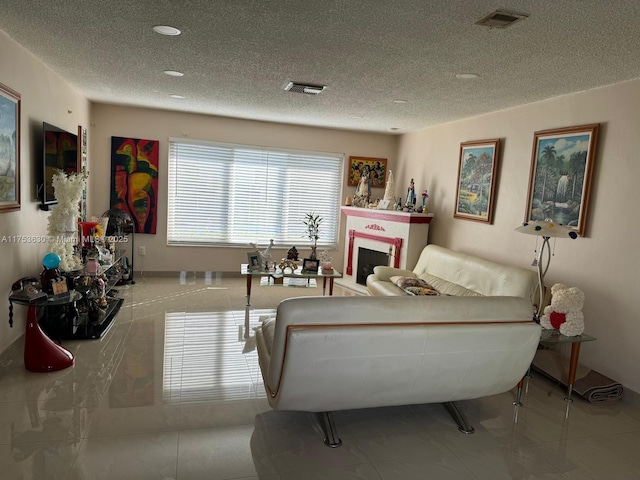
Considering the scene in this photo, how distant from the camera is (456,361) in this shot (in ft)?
8.30

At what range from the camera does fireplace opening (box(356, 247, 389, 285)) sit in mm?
6597

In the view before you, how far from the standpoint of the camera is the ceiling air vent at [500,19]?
233 cm

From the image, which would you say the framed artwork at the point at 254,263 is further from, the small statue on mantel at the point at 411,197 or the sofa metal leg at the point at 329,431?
the sofa metal leg at the point at 329,431

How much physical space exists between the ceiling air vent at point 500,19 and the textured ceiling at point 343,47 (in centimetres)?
5

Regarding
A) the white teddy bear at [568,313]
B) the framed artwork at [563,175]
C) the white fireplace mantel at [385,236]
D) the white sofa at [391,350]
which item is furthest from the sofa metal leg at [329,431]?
the white fireplace mantel at [385,236]

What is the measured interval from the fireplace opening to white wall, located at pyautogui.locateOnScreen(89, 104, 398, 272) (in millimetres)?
712

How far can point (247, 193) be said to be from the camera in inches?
269

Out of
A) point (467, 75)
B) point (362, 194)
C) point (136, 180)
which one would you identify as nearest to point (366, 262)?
point (362, 194)

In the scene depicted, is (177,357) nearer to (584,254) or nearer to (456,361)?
(456,361)

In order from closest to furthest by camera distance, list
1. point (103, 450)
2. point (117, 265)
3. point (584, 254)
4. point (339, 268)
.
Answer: point (103, 450) → point (584, 254) → point (117, 265) → point (339, 268)

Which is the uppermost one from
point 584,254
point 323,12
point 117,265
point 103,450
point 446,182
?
point 323,12

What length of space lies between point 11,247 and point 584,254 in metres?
4.61

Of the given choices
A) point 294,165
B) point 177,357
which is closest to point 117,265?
point 177,357

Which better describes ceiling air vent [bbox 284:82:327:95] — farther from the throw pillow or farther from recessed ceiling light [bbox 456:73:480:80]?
the throw pillow
